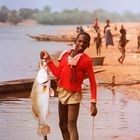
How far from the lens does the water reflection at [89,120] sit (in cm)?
804

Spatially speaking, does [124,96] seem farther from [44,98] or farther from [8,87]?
[44,98]

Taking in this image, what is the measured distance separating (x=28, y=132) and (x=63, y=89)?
293 cm

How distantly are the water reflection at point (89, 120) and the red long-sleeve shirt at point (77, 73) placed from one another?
1321mm

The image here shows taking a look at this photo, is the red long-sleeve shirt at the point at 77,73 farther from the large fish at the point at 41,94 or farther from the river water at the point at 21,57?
the river water at the point at 21,57

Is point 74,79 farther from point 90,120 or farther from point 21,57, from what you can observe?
point 21,57

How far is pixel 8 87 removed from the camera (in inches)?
508

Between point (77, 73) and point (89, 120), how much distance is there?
4.14m

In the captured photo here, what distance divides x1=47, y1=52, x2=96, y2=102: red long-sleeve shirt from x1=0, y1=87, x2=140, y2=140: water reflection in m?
1.32

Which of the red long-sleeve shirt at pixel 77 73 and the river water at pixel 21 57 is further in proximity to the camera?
the river water at pixel 21 57

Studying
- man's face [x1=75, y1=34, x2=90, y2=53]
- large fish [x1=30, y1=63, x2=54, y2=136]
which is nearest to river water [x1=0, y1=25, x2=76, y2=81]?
large fish [x1=30, y1=63, x2=54, y2=136]

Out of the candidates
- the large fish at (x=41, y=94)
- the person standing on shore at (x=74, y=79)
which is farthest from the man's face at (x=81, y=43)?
the large fish at (x=41, y=94)

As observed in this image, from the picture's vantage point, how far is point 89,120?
9.45m

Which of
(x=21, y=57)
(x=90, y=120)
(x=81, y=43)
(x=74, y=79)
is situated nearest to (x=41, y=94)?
(x=74, y=79)

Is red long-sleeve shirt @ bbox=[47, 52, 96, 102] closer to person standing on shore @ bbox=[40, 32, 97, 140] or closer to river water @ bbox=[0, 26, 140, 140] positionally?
person standing on shore @ bbox=[40, 32, 97, 140]
